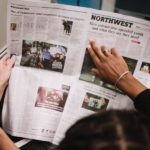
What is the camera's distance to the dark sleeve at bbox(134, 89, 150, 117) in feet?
2.59

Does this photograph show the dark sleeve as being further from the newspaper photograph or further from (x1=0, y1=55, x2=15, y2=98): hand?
(x1=0, y1=55, x2=15, y2=98): hand

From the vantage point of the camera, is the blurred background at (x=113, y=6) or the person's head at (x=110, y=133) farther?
the blurred background at (x=113, y=6)

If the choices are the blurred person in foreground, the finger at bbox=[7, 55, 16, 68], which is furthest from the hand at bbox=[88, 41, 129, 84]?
the blurred person in foreground

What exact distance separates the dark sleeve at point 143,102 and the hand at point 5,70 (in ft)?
1.07

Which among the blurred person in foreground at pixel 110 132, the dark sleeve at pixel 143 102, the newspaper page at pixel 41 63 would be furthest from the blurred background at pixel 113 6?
the blurred person in foreground at pixel 110 132

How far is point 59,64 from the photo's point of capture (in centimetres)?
87

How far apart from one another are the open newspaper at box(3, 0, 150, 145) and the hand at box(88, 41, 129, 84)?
0.01 meters

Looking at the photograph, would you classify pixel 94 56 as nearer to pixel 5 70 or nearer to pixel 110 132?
pixel 5 70

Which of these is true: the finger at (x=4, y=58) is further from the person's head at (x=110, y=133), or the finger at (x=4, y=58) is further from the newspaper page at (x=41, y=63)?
the person's head at (x=110, y=133)

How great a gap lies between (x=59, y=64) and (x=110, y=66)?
0.13 m

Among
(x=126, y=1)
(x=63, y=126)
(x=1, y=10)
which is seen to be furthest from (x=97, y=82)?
(x=126, y=1)

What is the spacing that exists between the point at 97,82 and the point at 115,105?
0.07 meters

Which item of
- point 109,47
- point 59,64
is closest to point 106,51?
point 109,47

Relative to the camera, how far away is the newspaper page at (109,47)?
82 cm
